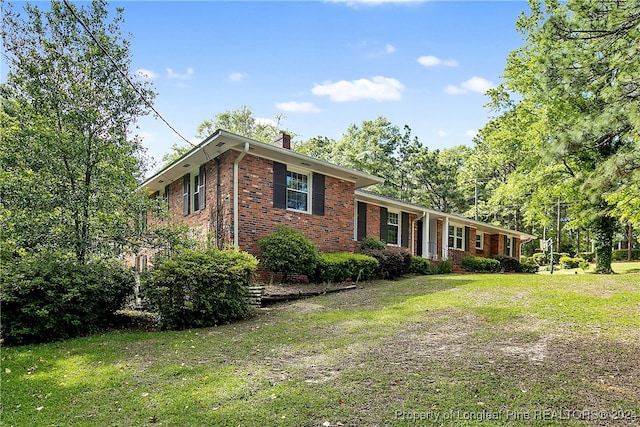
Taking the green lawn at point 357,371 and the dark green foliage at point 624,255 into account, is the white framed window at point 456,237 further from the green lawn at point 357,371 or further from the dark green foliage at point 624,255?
the dark green foliage at point 624,255

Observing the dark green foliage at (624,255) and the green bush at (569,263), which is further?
the dark green foliage at (624,255)

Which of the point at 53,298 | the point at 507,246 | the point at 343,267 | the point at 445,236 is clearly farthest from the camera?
the point at 507,246

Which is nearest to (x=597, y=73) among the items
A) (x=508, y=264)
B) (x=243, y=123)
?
(x=508, y=264)

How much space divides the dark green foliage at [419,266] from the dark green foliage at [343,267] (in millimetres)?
3030

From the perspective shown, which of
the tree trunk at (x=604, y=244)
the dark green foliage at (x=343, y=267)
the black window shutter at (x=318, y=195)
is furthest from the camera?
the tree trunk at (x=604, y=244)

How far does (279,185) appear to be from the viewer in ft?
40.4

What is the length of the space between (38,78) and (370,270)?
10171 mm

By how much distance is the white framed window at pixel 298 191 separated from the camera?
12.7 meters

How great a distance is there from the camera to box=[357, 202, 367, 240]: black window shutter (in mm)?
15883

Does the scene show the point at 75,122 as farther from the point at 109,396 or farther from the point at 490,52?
the point at 490,52

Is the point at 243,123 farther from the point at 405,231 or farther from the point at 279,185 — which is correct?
the point at 279,185

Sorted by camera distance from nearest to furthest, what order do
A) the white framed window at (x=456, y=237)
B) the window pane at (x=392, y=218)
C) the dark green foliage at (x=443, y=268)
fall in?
the window pane at (x=392, y=218)
the dark green foliage at (x=443, y=268)
the white framed window at (x=456, y=237)

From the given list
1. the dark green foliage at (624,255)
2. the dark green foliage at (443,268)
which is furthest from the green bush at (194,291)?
the dark green foliage at (624,255)

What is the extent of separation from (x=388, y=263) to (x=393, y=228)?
3.68m
